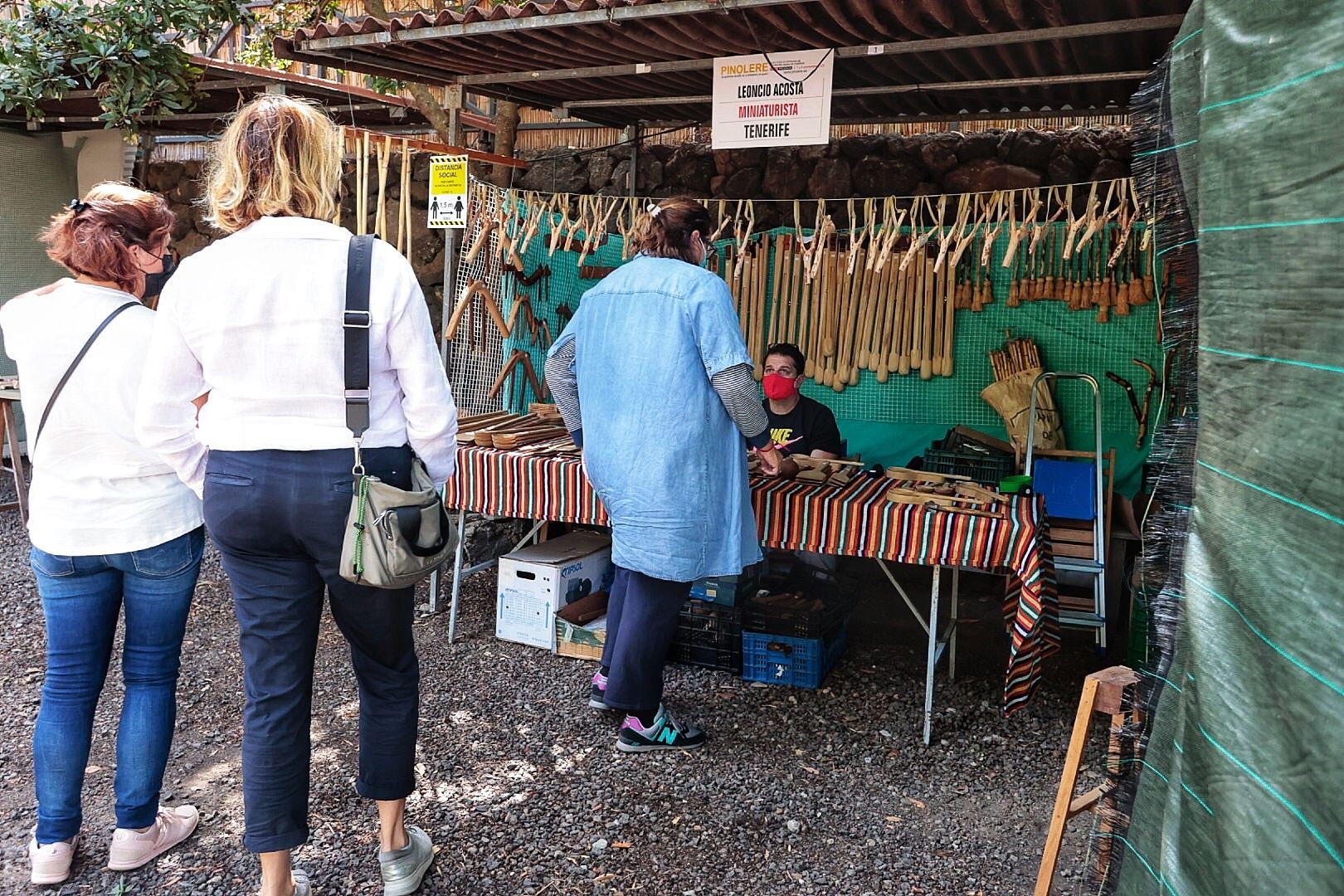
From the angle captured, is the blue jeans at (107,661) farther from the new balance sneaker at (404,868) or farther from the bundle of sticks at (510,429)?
the bundle of sticks at (510,429)

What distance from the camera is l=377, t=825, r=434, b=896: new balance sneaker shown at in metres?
2.63

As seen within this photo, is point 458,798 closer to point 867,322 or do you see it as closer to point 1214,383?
point 1214,383

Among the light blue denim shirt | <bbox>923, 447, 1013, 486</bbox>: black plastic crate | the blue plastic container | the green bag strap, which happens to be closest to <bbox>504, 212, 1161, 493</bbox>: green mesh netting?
the blue plastic container

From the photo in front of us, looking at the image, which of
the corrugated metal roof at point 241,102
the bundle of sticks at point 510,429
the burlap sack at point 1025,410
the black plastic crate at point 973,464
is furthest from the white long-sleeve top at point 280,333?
the burlap sack at point 1025,410

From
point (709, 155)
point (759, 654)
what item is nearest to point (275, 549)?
point (759, 654)

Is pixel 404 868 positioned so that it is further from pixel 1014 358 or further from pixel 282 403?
pixel 1014 358

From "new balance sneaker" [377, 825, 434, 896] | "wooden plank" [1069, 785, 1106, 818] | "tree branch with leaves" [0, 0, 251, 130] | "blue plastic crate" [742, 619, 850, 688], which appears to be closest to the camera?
"wooden plank" [1069, 785, 1106, 818]

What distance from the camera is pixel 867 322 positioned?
6.03 metres

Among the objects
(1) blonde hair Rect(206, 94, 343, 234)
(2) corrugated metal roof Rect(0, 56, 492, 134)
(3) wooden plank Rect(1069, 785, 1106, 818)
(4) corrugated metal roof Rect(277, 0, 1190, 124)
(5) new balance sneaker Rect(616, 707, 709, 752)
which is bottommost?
(5) new balance sneaker Rect(616, 707, 709, 752)

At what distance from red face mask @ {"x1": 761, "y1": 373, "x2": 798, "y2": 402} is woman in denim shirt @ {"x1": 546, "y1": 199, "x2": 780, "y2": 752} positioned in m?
1.48

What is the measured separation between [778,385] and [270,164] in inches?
124

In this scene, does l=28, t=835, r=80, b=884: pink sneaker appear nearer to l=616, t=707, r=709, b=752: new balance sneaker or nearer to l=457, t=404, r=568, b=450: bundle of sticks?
l=616, t=707, r=709, b=752: new balance sneaker

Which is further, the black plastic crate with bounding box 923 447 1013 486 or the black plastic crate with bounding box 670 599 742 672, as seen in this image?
the black plastic crate with bounding box 923 447 1013 486

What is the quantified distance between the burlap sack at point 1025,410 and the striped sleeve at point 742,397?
271 cm
